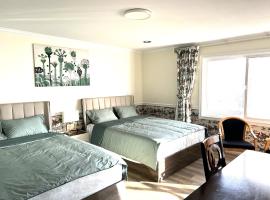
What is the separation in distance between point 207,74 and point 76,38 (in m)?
2.83

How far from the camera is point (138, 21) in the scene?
2.83m

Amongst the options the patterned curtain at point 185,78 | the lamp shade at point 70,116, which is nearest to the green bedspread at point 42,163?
the lamp shade at point 70,116

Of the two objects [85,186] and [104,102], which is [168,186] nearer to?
[85,186]

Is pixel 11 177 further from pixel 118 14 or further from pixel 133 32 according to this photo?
pixel 133 32

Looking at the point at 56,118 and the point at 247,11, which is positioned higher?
the point at 247,11

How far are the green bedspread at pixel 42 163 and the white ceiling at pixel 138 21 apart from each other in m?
1.65

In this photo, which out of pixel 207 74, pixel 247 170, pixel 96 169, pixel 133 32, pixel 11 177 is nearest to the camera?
pixel 247 170

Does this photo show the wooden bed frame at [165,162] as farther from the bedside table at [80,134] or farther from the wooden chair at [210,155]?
the wooden chair at [210,155]

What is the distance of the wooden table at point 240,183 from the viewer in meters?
1.24

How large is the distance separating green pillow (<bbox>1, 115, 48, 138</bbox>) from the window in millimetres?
3252

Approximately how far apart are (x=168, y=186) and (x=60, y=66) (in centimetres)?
282

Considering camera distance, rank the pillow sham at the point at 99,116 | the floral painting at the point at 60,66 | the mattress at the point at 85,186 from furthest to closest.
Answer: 1. the pillow sham at the point at 99,116
2. the floral painting at the point at 60,66
3. the mattress at the point at 85,186

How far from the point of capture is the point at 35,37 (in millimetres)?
3549

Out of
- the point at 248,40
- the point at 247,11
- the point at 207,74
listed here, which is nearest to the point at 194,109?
the point at 207,74
